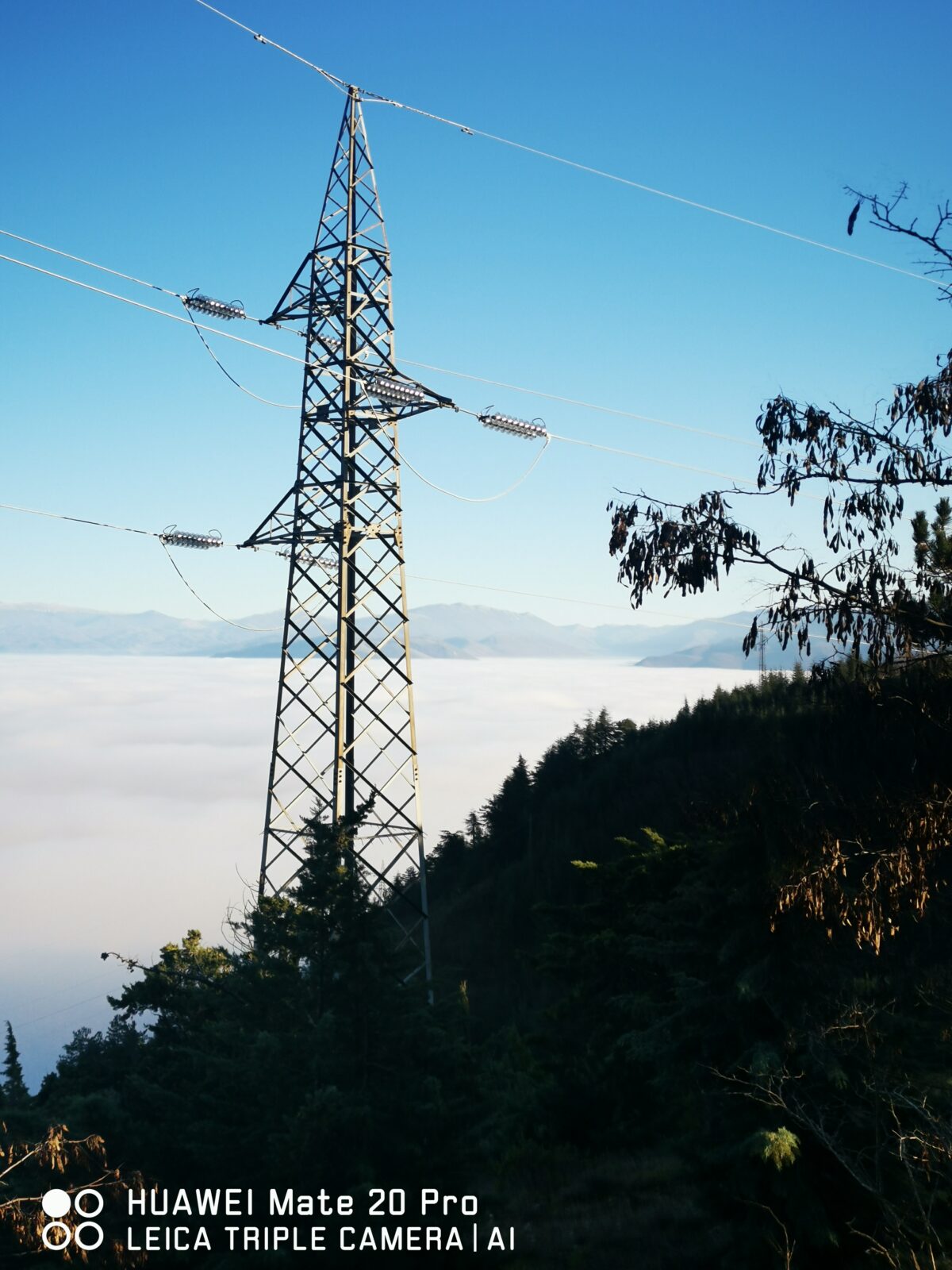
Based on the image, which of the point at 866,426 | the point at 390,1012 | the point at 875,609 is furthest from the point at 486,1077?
the point at 866,426

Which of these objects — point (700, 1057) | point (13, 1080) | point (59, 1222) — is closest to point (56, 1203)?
point (59, 1222)

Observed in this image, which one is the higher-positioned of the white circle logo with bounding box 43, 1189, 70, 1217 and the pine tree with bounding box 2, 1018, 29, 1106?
the white circle logo with bounding box 43, 1189, 70, 1217

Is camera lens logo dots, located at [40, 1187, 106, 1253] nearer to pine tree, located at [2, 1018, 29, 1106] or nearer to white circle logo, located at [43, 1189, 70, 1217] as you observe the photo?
white circle logo, located at [43, 1189, 70, 1217]

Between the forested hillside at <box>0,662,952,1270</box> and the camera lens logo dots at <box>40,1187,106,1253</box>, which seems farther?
the forested hillside at <box>0,662,952,1270</box>

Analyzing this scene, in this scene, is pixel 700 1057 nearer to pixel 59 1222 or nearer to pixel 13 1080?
pixel 59 1222

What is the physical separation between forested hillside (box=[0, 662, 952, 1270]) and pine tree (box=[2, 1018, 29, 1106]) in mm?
233

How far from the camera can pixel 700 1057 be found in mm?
15438

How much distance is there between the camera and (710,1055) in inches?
595

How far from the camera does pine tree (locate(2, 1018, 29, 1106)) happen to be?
718 inches

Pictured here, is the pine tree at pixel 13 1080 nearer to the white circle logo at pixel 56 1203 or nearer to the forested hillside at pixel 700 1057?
the forested hillside at pixel 700 1057

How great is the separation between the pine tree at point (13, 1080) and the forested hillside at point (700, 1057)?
0.23 m

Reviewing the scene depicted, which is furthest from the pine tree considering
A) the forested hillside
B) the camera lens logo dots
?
the camera lens logo dots

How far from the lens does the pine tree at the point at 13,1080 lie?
18234 mm

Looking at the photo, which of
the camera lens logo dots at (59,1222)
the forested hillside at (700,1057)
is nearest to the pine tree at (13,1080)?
the forested hillside at (700,1057)
